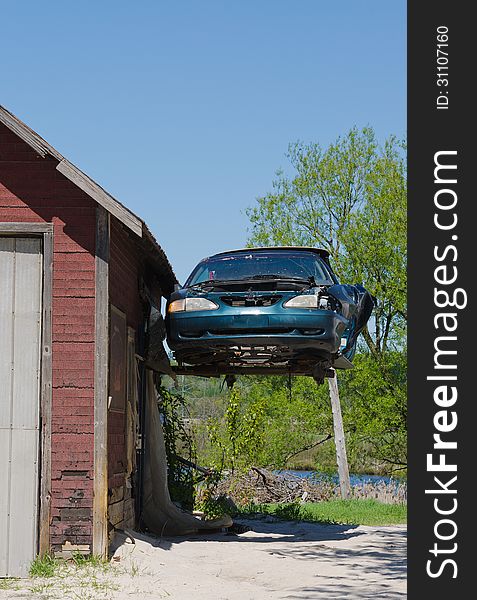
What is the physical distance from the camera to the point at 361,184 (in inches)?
1300

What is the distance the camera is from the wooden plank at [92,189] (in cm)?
1180

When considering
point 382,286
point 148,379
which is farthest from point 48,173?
point 382,286

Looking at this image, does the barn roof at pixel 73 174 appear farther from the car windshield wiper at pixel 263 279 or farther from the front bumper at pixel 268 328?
the front bumper at pixel 268 328

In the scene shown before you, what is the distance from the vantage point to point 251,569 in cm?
1209

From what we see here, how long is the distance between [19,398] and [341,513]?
31.0 ft

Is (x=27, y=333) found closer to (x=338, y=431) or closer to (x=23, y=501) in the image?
(x=23, y=501)

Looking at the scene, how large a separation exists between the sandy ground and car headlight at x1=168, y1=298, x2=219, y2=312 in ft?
9.99

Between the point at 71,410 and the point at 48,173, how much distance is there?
294cm

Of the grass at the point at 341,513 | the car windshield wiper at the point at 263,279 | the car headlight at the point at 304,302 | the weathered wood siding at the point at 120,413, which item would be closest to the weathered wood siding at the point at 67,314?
the weathered wood siding at the point at 120,413

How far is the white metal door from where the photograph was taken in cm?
1162

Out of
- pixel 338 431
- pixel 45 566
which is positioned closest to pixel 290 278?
pixel 45 566

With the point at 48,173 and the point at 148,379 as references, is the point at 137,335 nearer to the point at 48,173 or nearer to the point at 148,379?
the point at 148,379

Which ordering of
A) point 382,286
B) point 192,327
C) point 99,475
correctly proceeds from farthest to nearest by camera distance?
point 382,286
point 192,327
point 99,475

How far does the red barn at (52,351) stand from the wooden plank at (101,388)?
0.01 metres
